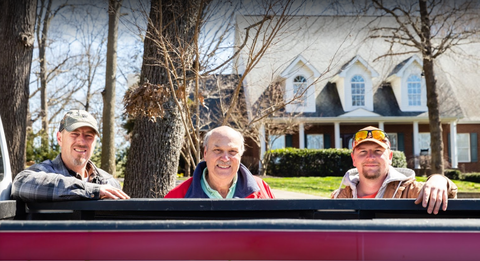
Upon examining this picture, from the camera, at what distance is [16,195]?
8.24 feet

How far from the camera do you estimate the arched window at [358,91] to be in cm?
2284

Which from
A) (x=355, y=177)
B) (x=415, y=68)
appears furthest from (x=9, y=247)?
(x=415, y=68)

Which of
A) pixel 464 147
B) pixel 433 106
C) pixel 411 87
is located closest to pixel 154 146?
pixel 433 106

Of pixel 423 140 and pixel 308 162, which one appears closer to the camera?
pixel 308 162

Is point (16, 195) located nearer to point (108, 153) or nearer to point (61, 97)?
point (108, 153)

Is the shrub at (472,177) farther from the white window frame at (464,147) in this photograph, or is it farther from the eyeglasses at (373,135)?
the eyeglasses at (373,135)

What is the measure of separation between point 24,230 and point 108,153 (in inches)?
364

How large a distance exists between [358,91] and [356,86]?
0.91 ft

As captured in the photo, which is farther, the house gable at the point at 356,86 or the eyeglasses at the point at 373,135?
the house gable at the point at 356,86

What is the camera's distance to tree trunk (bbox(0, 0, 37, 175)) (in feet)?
22.8

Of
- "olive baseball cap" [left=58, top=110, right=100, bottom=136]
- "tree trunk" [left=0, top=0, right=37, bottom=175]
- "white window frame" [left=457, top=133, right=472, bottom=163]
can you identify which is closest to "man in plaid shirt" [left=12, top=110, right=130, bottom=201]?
"olive baseball cap" [left=58, top=110, right=100, bottom=136]

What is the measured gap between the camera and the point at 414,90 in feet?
75.0

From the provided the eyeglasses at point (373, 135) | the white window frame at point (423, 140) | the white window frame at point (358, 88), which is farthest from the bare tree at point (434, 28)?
the white window frame at point (423, 140)

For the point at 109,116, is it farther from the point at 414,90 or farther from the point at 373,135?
the point at 414,90
